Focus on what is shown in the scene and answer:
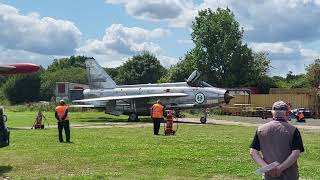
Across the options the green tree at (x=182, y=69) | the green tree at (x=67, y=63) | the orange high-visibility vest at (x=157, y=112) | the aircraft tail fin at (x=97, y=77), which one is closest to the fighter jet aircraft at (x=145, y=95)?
the aircraft tail fin at (x=97, y=77)

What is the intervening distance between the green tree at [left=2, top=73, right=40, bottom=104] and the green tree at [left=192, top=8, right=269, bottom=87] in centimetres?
4865

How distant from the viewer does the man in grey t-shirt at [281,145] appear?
6.96 meters

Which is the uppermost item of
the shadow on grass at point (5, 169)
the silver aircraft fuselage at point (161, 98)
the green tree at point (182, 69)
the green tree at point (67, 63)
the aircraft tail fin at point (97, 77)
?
the green tree at point (67, 63)

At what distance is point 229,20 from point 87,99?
1698 inches

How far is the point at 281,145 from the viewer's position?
7051 millimetres

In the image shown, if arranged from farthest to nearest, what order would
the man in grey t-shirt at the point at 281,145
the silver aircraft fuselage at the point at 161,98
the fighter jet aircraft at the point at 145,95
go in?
the fighter jet aircraft at the point at 145,95
the silver aircraft fuselage at the point at 161,98
the man in grey t-shirt at the point at 281,145

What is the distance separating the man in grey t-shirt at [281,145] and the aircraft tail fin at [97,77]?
37.8m

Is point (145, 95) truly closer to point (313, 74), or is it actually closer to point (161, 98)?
point (161, 98)

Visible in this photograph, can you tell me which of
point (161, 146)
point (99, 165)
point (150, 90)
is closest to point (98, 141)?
point (161, 146)

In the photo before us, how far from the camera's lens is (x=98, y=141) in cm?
2127

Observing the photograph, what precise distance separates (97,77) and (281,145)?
38.7m

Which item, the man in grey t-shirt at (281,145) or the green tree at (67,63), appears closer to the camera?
the man in grey t-shirt at (281,145)

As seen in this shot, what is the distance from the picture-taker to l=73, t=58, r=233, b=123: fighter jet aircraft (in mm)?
39594

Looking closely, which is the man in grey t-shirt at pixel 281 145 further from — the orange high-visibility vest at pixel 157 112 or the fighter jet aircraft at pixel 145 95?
the fighter jet aircraft at pixel 145 95
